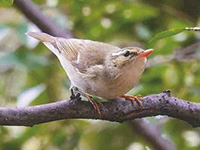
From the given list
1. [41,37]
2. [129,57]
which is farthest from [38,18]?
[129,57]

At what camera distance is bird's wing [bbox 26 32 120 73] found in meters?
3.21

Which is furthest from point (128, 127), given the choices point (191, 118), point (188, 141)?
point (191, 118)

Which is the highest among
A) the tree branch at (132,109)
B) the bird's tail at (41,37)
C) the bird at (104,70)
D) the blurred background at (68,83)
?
the tree branch at (132,109)

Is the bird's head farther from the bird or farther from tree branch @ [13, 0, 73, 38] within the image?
tree branch @ [13, 0, 73, 38]

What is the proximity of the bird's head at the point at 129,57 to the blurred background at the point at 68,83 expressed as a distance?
0.49m

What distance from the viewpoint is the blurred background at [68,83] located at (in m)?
3.57

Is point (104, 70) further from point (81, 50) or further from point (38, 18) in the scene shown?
point (38, 18)

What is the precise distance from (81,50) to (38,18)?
0.66 meters

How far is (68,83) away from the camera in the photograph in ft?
12.4

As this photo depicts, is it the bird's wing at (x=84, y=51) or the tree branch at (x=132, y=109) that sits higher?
the tree branch at (x=132, y=109)

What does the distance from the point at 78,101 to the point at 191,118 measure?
2.16ft

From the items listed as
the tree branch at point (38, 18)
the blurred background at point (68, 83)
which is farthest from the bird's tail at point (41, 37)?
the tree branch at point (38, 18)

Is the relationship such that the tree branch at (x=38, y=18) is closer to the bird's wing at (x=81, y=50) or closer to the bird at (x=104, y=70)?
the bird's wing at (x=81, y=50)

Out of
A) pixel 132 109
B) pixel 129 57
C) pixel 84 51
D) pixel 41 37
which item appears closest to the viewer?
pixel 132 109
